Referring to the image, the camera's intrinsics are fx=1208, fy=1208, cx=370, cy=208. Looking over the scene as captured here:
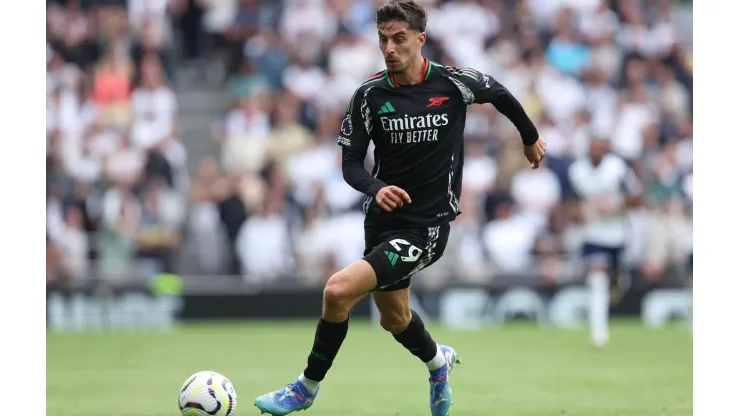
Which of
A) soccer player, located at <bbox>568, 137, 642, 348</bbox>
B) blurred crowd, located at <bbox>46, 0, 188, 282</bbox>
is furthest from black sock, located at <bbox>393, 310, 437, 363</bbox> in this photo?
blurred crowd, located at <bbox>46, 0, 188, 282</bbox>

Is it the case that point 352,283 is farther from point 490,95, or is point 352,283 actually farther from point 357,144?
point 490,95

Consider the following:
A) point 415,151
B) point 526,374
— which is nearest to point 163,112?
point 526,374

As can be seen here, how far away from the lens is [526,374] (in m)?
12.0

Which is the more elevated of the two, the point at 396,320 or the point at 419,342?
the point at 396,320

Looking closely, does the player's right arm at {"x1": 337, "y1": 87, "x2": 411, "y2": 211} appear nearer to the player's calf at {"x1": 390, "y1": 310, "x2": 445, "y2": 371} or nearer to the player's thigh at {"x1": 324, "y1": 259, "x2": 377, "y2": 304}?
the player's thigh at {"x1": 324, "y1": 259, "x2": 377, "y2": 304}

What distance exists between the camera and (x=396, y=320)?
331 inches

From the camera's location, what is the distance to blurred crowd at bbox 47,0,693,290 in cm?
1861

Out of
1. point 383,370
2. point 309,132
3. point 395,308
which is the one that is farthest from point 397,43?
point 309,132

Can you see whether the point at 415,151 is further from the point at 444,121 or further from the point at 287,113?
the point at 287,113

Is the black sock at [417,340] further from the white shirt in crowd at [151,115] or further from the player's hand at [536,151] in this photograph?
the white shirt in crowd at [151,115]

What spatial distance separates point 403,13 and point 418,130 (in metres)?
0.79

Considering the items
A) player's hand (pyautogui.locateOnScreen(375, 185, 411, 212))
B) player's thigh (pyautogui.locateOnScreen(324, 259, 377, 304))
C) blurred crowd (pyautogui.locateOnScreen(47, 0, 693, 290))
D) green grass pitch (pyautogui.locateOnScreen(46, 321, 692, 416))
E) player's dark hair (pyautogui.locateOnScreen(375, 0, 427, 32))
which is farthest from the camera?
blurred crowd (pyautogui.locateOnScreen(47, 0, 693, 290))

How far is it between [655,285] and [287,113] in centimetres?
645
